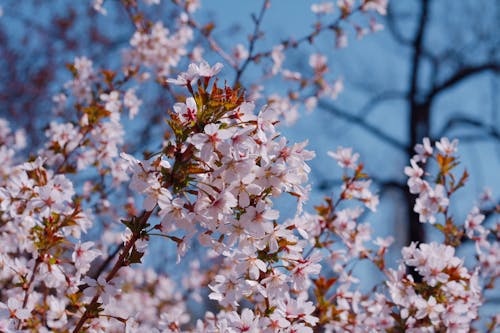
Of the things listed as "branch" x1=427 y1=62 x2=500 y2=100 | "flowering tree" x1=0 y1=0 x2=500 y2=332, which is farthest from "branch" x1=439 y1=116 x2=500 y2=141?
"flowering tree" x1=0 y1=0 x2=500 y2=332

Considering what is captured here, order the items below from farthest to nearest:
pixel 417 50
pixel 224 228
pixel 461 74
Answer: pixel 417 50 < pixel 461 74 < pixel 224 228

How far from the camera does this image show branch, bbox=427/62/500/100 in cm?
885

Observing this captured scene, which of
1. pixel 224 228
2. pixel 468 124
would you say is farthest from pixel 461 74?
pixel 224 228

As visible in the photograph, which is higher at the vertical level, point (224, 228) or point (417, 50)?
point (417, 50)

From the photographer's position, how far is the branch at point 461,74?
8.85 meters

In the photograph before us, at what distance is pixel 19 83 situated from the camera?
23.4 ft

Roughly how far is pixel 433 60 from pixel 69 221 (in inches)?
382

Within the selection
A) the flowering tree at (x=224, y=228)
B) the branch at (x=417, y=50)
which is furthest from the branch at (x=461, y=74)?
the flowering tree at (x=224, y=228)

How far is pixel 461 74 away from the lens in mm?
9273

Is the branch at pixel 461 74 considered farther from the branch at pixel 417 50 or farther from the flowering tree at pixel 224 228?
the flowering tree at pixel 224 228

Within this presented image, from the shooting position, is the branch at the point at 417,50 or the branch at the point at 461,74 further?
the branch at the point at 417,50

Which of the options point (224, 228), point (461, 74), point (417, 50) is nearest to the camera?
point (224, 228)

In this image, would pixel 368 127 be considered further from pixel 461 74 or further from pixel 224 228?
pixel 224 228

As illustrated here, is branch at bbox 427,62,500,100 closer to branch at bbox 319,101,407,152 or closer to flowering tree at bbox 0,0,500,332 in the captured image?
branch at bbox 319,101,407,152
